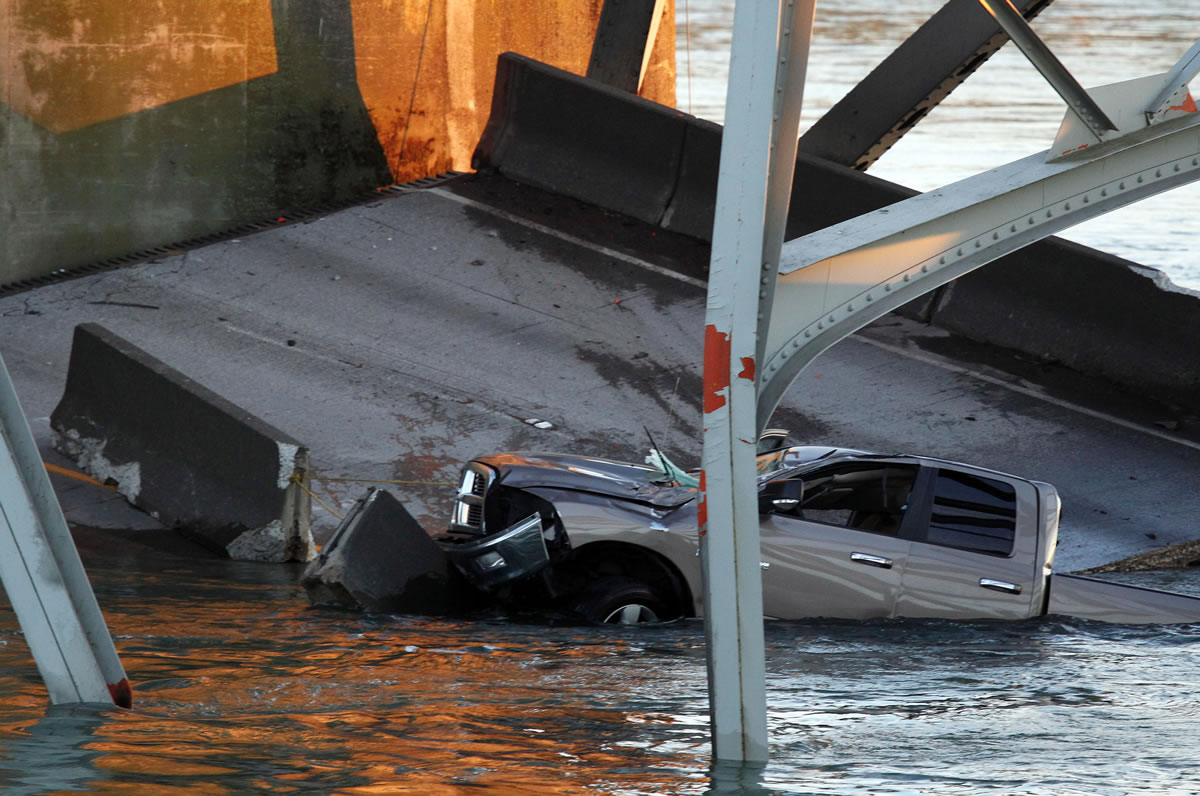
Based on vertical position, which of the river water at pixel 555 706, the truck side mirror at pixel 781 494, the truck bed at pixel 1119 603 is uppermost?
the truck side mirror at pixel 781 494

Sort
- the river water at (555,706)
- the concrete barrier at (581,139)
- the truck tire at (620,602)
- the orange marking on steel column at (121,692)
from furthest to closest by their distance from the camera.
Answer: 1. the concrete barrier at (581,139)
2. the truck tire at (620,602)
3. the orange marking on steel column at (121,692)
4. the river water at (555,706)

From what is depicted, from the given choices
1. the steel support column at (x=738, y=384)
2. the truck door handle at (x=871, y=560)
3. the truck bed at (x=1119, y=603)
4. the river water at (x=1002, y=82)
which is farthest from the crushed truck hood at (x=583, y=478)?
the river water at (x=1002, y=82)

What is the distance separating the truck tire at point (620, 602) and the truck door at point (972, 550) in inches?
60.4

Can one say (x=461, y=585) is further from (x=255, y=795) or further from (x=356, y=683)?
(x=255, y=795)

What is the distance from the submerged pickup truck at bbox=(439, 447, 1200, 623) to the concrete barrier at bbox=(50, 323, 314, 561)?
1552mm

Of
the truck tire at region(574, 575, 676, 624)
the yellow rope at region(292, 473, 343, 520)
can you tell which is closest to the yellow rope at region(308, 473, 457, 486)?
the yellow rope at region(292, 473, 343, 520)

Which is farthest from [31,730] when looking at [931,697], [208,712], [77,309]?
[77,309]

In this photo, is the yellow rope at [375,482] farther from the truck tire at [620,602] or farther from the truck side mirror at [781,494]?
the truck side mirror at [781,494]

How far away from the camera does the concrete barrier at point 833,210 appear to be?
1380cm

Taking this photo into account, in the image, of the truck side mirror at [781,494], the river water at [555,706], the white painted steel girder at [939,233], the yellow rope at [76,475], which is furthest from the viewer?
the yellow rope at [76,475]

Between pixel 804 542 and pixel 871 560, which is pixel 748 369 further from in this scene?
pixel 871 560

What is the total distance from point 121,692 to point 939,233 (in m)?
4.59

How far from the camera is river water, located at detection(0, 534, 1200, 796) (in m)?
5.90

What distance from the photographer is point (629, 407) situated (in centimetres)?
1277
